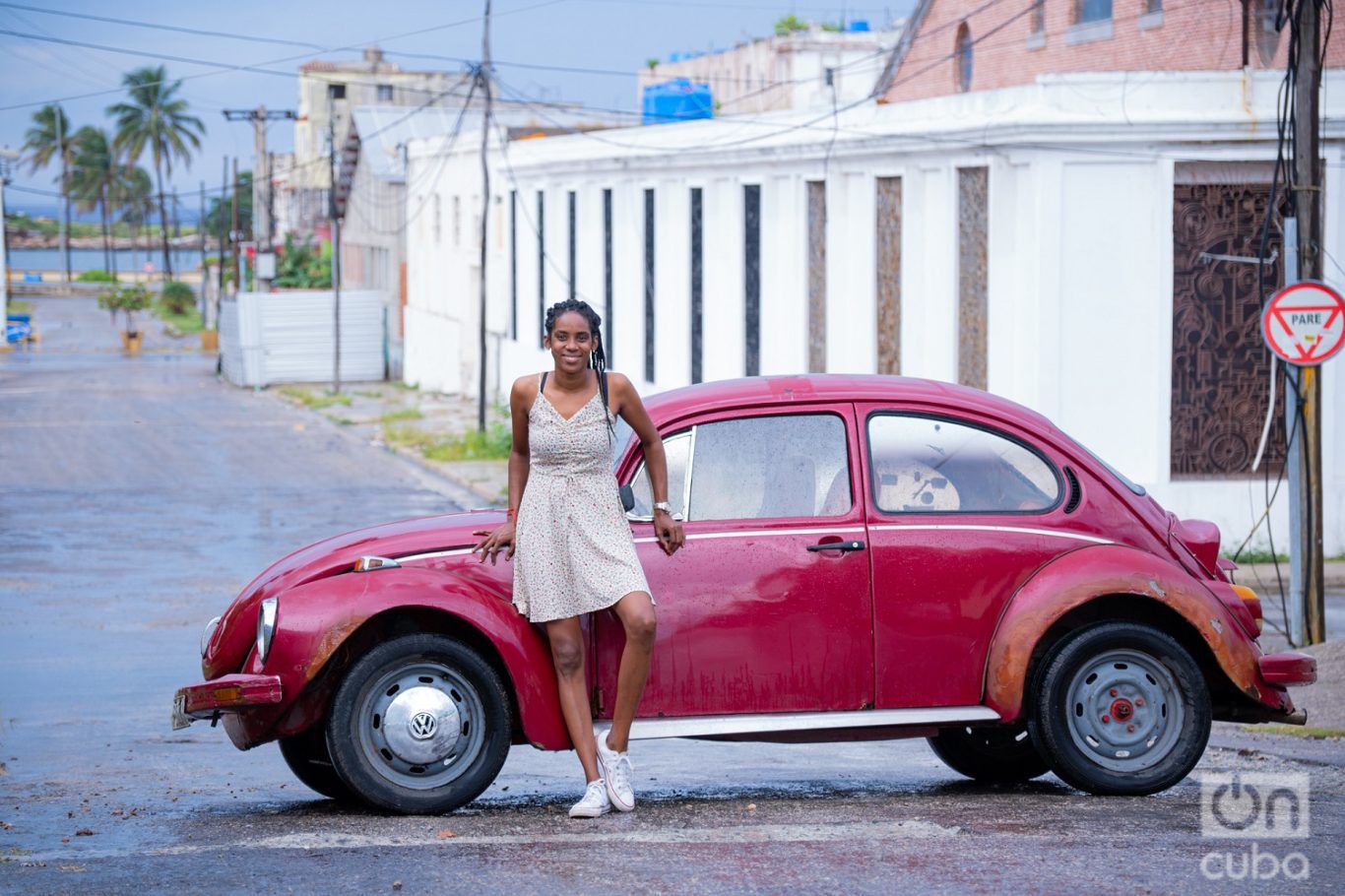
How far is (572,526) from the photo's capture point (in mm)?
6676

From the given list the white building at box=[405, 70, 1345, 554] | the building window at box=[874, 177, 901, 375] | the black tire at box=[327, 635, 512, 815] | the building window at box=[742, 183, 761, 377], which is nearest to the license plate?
the black tire at box=[327, 635, 512, 815]

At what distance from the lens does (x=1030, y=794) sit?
7.44m

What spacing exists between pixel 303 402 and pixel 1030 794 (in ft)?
126

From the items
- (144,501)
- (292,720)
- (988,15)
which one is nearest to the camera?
(292,720)

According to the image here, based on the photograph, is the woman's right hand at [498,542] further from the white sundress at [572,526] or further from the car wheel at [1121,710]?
the car wheel at [1121,710]

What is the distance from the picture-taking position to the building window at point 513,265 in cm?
3931

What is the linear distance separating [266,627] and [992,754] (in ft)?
10.6

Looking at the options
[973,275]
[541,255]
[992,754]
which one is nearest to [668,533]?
[992,754]

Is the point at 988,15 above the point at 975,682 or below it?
above

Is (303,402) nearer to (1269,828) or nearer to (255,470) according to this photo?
(255,470)

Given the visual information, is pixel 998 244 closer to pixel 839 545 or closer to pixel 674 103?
pixel 839 545

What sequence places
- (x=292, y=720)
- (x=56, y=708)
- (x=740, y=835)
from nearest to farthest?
(x=740, y=835) → (x=292, y=720) → (x=56, y=708)

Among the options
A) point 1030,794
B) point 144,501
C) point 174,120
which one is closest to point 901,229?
point 144,501

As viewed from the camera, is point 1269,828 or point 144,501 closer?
point 1269,828
